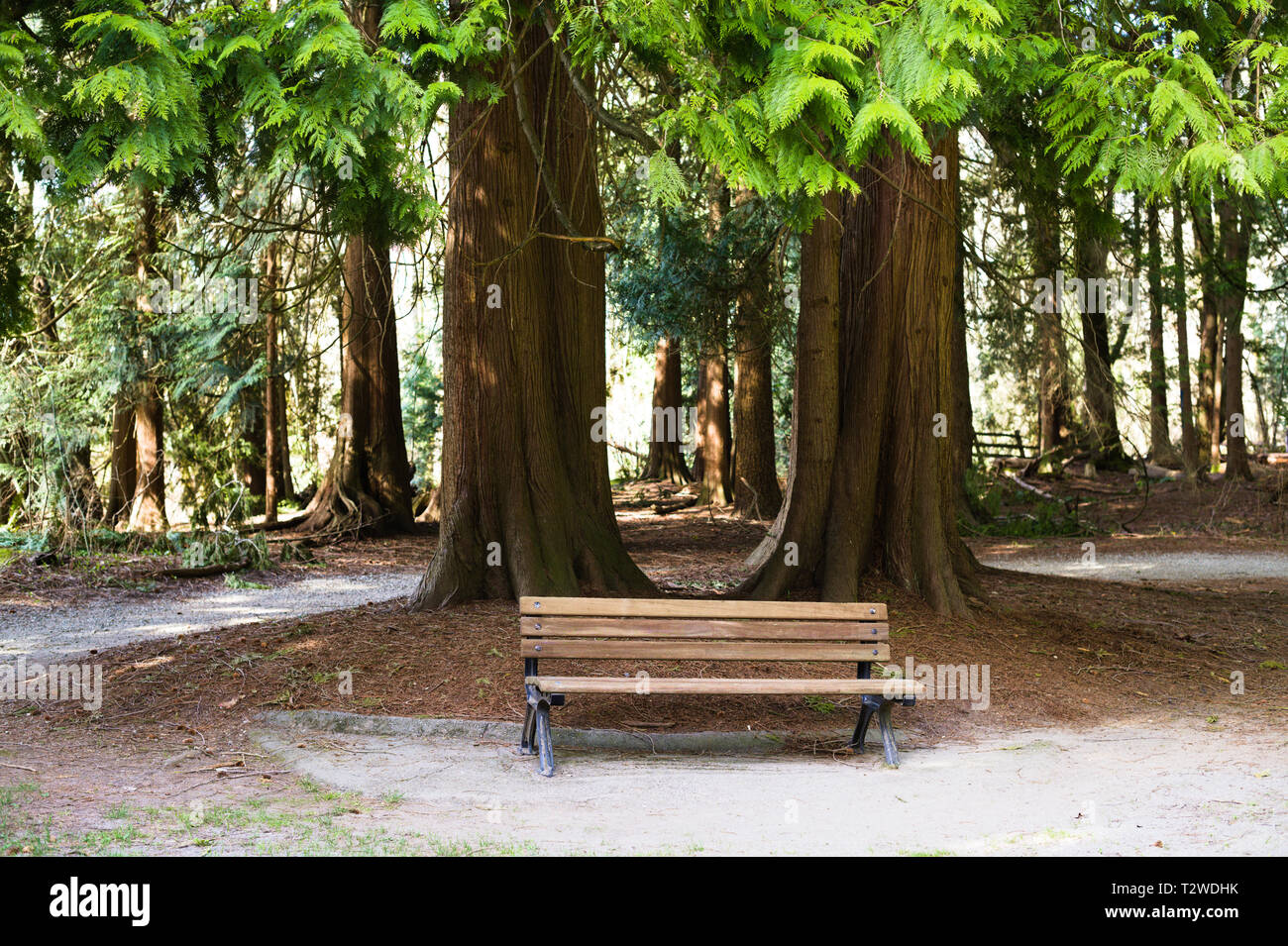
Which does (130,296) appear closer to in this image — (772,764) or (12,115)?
(12,115)

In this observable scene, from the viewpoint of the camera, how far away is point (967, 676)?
8250 mm

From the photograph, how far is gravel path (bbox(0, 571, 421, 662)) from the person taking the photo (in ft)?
32.1

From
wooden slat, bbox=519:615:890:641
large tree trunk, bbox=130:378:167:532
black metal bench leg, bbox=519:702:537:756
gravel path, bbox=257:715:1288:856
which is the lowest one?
gravel path, bbox=257:715:1288:856

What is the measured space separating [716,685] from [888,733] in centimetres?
112

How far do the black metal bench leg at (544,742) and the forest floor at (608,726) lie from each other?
0.39 feet

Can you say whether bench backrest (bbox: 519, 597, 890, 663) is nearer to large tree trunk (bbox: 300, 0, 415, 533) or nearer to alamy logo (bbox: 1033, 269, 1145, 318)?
alamy logo (bbox: 1033, 269, 1145, 318)

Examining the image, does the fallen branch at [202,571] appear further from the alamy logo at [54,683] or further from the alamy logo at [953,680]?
the alamy logo at [953,680]

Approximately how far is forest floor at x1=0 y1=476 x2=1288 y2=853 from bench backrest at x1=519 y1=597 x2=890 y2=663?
2.06 feet

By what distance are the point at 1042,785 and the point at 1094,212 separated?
5.97 meters

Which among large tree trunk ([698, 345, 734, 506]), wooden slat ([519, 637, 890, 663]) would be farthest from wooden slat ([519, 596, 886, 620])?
large tree trunk ([698, 345, 734, 506])

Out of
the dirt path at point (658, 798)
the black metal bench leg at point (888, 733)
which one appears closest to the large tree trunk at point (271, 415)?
the dirt path at point (658, 798)

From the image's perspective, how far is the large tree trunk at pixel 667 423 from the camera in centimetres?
2527

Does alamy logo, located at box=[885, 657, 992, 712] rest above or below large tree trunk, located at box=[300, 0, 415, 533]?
below

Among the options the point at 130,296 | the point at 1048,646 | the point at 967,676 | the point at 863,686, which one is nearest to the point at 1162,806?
the point at 863,686
